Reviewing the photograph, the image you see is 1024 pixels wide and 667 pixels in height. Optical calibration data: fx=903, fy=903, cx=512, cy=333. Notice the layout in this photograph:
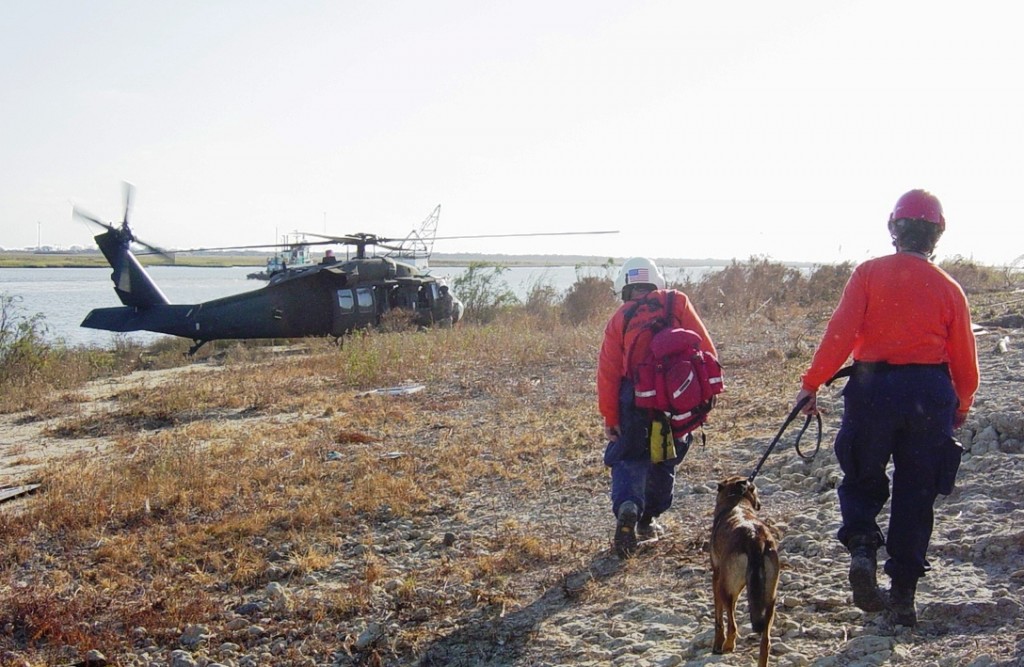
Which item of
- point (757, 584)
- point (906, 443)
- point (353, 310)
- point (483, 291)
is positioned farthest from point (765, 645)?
point (483, 291)

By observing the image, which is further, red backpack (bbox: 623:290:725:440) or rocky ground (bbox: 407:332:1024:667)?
red backpack (bbox: 623:290:725:440)

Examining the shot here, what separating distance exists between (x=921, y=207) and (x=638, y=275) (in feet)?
5.90

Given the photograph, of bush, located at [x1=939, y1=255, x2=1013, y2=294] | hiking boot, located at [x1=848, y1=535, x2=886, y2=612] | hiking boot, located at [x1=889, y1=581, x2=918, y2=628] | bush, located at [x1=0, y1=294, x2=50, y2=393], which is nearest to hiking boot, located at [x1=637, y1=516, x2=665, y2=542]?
hiking boot, located at [x1=848, y1=535, x2=886, y2=612]

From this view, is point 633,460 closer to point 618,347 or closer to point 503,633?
point 618,347

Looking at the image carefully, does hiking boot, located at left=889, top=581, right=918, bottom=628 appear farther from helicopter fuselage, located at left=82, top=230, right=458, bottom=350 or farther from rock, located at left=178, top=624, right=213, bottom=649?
helicopter fuselage, located at left=82, top=230, right=458, bottom=350

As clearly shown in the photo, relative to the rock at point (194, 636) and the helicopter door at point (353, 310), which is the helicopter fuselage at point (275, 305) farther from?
the rock at point (194, 636)

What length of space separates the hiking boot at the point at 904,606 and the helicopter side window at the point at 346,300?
16.6 meters

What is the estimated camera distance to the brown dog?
11.8 ft

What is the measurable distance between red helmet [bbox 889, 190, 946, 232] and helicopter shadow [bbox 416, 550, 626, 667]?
2.48 metres

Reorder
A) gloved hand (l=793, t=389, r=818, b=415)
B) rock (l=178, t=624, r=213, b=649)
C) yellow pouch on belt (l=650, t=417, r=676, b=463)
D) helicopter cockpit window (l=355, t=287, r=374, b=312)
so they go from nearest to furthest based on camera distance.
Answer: gloved hand (l=793, t=389, r=818, b=415) → rock (l=178, t=624, r=213, b=649) → yellow pouch on belt (l=650, t=417, r=676, b=463) → helicopter cockpit window (l=355, t=287, r=374, b=312)

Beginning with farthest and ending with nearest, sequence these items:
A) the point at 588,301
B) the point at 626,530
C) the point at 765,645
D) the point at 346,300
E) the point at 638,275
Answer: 1. the point at 588,301
2. the point at 346,300
3. the point at 638,275
4. the point at 626,530
5. the point at 765,645

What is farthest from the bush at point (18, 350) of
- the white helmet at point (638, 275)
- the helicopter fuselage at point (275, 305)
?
the white helmet at point (638, 275)

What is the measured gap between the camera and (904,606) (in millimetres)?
3910

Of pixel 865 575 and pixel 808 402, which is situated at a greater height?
pixel 808 402
